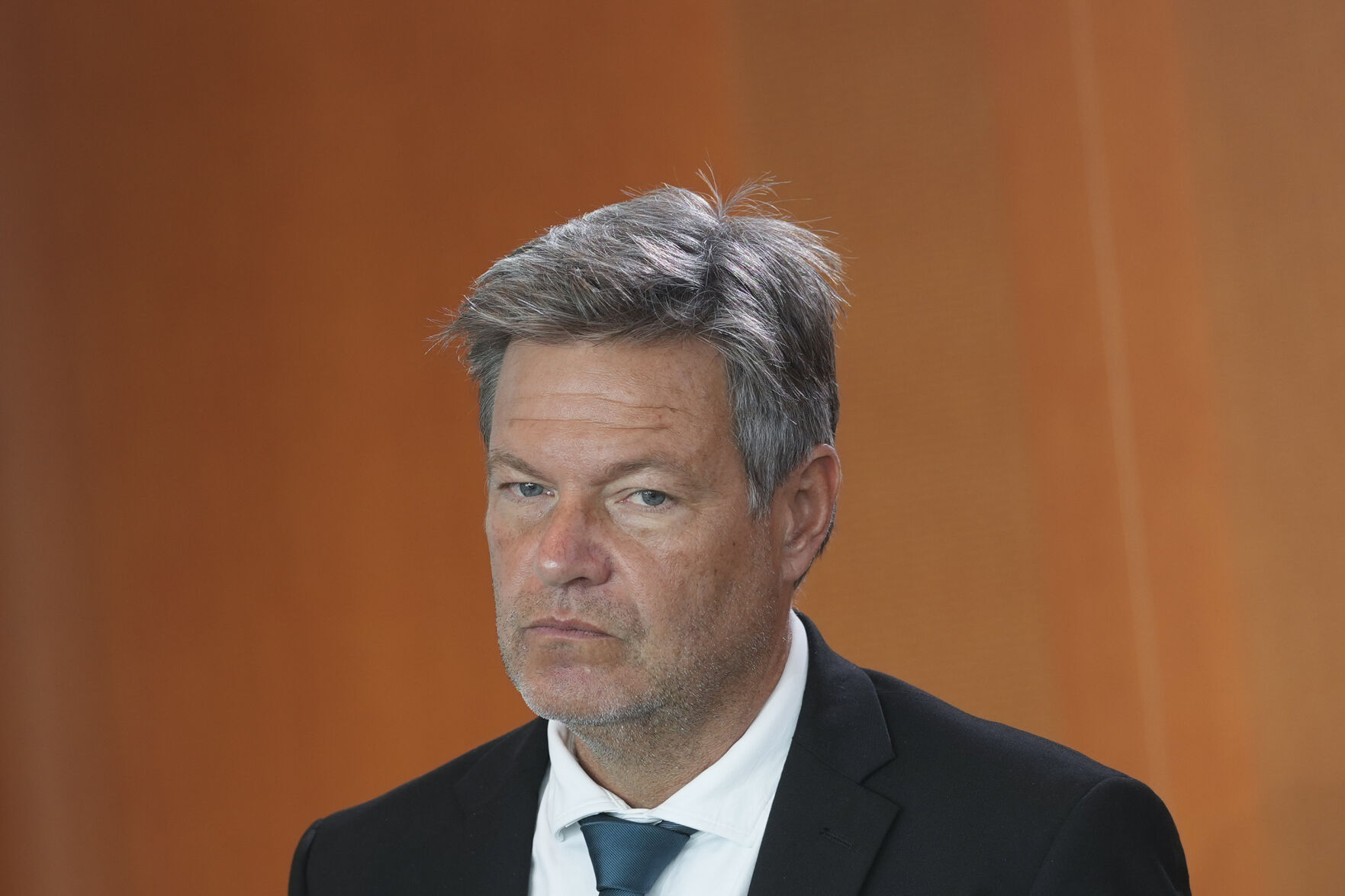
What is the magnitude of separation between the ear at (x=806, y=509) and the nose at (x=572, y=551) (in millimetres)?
265

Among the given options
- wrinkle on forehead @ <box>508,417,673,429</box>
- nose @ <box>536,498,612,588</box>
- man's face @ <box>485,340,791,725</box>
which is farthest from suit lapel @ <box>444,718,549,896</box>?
wrinkle on forehead @ <box>508,417,673,429</box>

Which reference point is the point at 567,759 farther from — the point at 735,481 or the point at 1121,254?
the point at 1121,254

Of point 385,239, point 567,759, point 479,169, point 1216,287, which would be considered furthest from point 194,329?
point 1216,287

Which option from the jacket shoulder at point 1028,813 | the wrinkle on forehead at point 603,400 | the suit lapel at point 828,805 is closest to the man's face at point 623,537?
the wrinkle on forehead at point 603,400

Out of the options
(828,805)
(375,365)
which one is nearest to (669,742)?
(828,805)

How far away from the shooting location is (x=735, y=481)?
184cm

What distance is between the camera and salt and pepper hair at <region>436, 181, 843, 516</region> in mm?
1826

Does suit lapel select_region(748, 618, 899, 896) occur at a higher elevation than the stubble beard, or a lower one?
lower

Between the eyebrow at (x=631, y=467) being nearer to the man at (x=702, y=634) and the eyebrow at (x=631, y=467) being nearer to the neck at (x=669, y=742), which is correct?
the man at (x=702, y=634)

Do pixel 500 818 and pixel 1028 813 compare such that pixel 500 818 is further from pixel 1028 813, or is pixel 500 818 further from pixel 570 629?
pixel 1028 813

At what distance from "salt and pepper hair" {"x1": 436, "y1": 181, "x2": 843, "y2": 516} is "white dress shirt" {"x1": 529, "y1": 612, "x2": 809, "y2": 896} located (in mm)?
277

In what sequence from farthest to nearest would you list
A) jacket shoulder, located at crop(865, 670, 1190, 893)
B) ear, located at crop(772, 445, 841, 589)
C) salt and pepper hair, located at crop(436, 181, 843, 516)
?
ear, located at crop(772, 445, 841, 589), salt and pepper hair, located at crop(436, 181, 843, 516), jacket shoulder, located at crop(865, 670, 1190, 893)

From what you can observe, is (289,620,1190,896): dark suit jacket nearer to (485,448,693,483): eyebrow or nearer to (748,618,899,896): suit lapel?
(748,618,899,896): suit lapel

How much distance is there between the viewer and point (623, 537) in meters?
1.77
